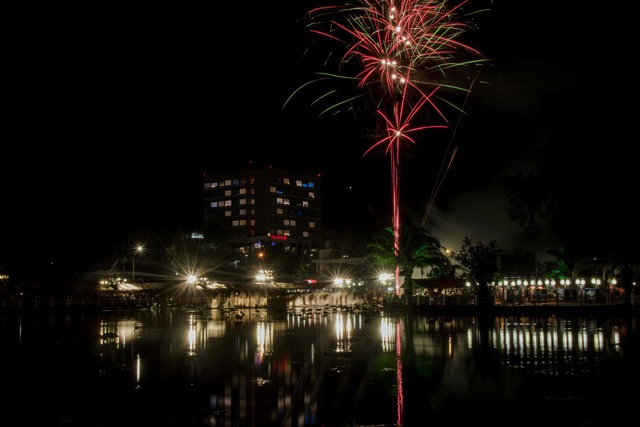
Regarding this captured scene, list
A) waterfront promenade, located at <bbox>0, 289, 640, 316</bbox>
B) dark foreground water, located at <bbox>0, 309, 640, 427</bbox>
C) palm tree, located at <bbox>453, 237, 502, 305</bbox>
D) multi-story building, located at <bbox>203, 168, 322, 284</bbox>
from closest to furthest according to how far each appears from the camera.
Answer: dark foreground water, located at <bbox>0, 309, 640, 427</bbox> → waterfront promenade, located at <bbox>0, 289, 640, 316</bbox> → palm tree, located at <bbox>453, 237, 502, 305</bbox> → multi-story building, located at <bbox>203, 168, 322, 284</bbox>

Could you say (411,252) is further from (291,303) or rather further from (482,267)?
(291,303)

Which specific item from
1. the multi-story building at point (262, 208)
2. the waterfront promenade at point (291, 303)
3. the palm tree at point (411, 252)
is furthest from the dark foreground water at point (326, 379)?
the multi-story building at point (262, 208)

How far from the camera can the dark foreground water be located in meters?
10.8

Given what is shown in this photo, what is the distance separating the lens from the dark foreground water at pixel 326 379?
35.4ft

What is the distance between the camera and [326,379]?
14523mm

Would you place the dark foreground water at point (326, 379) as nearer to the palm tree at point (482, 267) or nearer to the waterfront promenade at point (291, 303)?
the waterfront promenade at point (291, 303)

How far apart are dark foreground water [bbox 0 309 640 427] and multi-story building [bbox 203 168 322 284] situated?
133028 millimetres

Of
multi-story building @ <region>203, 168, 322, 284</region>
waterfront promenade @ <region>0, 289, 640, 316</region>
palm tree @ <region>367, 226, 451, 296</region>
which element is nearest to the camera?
waterfront promenade @ <region>0, 289, 640, 316</region>

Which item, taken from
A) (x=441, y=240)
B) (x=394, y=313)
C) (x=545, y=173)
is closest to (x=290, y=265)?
(x=441, y=240)

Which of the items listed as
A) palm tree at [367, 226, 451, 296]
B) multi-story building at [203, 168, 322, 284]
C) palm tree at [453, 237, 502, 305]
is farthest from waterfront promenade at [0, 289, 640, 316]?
multi-story building at [203, 168, 322, 284]

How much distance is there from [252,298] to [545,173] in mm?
35264

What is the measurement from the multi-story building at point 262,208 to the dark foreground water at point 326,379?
133 metres

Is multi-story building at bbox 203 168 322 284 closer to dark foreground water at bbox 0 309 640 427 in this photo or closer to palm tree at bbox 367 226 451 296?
palm tree at bbox 367 226 451 296

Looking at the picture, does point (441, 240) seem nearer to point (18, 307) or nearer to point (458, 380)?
point (18, 307)
